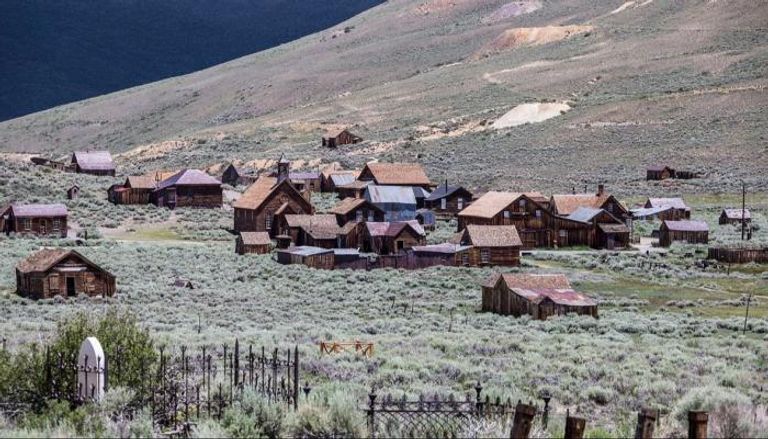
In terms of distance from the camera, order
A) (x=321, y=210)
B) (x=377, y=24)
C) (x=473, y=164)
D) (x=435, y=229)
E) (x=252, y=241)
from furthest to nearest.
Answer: (x=377, y=24), (x=473, y=164), (x=321, y=210), (x=435, y=229), (x=252, y=241)

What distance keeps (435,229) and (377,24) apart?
122m

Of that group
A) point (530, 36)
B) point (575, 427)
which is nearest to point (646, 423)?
point (575, 427)

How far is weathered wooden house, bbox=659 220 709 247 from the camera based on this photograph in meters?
55.4

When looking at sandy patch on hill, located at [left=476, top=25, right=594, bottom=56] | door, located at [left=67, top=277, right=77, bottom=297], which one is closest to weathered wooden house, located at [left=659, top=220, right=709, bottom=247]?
door, located at [left=67, top=277, right=77, bottom=297]

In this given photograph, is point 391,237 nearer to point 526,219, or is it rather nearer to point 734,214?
point 526,219

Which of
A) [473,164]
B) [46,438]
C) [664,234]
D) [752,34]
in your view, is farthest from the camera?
[752,34]

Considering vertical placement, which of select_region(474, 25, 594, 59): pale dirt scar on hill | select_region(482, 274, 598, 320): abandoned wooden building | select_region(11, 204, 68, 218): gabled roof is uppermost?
select_region(474, 25, 594, 59): pale dirt scar on hill

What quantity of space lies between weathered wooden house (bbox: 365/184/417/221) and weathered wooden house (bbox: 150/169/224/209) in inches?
563

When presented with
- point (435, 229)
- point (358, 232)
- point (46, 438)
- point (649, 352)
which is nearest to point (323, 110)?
point (435, 229)

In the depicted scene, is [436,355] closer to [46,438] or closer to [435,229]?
[46,438]

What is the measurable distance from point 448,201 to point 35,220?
80.4 feet

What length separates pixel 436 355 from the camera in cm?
2380

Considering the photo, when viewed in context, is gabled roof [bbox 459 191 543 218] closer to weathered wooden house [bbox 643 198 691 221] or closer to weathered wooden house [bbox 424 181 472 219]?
weathered wooden house [bbox 424 181 472 219]

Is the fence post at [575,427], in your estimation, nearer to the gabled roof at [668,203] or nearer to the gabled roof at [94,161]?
the gabled roof at [668,203]
